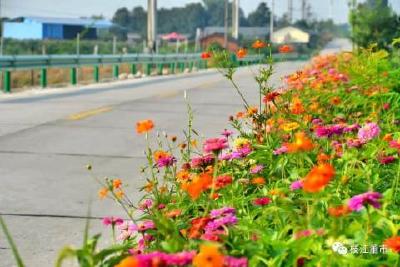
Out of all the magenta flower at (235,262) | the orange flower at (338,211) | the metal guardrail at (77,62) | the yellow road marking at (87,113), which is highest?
the orange flower at (338,211)

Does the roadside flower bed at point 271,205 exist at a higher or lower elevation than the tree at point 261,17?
lower

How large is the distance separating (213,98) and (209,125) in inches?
221

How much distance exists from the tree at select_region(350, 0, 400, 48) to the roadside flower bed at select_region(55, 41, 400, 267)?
16.1m

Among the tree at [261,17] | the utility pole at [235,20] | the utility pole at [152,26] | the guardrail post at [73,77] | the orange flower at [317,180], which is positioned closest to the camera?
the orange flower at [317,180]

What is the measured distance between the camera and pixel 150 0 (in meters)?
45.9

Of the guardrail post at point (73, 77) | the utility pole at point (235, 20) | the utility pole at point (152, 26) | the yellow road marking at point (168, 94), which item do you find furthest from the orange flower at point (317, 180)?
the utility pole at point (235, 20)

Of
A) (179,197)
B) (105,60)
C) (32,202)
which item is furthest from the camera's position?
(105,60)

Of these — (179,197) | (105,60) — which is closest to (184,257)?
(179,197)

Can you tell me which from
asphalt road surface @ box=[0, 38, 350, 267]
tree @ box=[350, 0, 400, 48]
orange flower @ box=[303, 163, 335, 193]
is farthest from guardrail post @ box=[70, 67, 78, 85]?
orange flower @ box=[303, 163, 335, 193]

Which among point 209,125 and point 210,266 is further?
point 209,125

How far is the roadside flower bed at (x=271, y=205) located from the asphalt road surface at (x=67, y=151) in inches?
26.5

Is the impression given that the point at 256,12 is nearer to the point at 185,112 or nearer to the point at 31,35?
the point at 31,35

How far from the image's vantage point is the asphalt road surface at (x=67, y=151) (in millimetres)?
5031

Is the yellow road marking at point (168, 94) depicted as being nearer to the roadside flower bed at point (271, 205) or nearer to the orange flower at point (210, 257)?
the roadside flower bed at point (271, 205)
